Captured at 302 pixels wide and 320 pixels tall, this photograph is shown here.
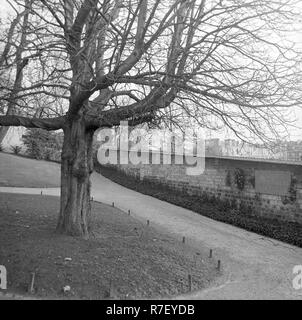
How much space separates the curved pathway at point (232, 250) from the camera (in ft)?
24.8

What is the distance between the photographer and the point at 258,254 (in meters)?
10.3

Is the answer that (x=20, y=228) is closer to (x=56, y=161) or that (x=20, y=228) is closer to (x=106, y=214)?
(x=106, y=214)

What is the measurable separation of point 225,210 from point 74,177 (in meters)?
7.91

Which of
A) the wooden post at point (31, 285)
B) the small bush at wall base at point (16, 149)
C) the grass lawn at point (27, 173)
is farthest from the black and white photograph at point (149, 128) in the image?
the small bush at wall base at point (16, 149)

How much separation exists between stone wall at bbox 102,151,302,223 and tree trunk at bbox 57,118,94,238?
7.08 m

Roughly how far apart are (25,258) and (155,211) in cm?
798

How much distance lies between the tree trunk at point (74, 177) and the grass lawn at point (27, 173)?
10702 mm

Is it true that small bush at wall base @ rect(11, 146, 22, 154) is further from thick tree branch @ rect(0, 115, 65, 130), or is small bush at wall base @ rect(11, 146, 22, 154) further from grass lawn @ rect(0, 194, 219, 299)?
thick tree branch @ rect(0, 115, 65, 130)

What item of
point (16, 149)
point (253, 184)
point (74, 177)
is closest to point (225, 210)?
point (253, 184)
